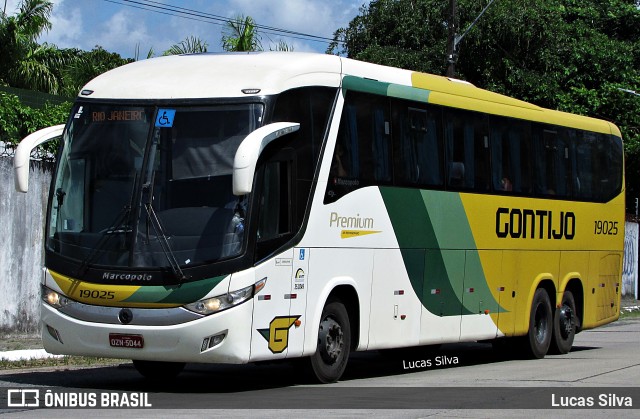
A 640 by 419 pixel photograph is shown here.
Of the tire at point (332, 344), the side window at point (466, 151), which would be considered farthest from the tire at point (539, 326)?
the tire at point (332, 344)

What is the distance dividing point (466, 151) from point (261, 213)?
509 centimetres

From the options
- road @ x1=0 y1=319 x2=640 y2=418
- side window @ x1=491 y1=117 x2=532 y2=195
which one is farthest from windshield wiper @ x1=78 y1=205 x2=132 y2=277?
side window @ x1=491 y1=117 x2=532 y2=195

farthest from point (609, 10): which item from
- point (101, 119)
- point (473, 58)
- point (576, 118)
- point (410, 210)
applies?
point (101, 119)

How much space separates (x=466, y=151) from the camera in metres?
16.4

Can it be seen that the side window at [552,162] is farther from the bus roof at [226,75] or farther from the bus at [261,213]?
the bus roof at [226,75]

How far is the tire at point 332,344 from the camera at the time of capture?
13.2 metres

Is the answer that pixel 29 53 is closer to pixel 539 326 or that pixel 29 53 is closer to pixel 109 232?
pixel 539 326

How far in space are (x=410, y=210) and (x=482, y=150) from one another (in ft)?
7.94

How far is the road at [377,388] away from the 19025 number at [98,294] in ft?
3.22

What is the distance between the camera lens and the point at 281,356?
12.4 meters

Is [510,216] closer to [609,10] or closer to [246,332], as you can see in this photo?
[246,332]

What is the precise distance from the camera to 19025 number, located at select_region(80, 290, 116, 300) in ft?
39.1

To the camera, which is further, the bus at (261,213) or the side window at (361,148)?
the side window at (361,148)

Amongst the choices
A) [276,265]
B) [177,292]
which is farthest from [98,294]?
[276,265]
